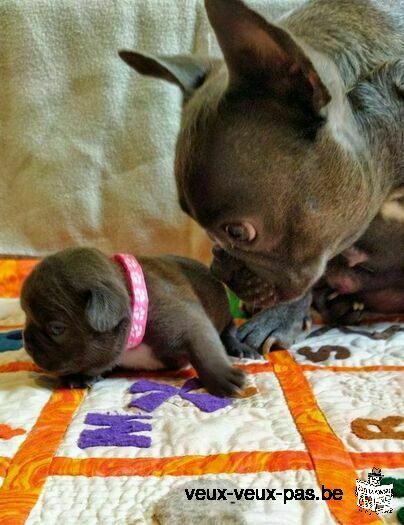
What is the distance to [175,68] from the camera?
63.7 inches

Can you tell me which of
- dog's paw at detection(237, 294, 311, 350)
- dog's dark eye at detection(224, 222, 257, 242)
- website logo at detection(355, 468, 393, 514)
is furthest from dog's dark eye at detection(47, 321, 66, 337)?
website logo at detection(355, 468, 393, 514)

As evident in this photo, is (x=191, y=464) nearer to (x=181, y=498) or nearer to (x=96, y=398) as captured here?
(x=181, y=498)

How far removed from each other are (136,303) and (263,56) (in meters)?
0.66

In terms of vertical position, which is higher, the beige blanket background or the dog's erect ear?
the dog's erect ear

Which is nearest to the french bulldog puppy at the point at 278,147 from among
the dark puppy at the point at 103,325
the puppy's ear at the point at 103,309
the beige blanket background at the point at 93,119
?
the dark puppy at the point at 103,325

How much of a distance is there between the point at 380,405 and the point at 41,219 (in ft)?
5.17

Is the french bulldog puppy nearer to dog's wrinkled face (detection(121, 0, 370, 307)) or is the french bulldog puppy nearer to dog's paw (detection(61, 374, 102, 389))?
dog's wrinkled face (detection(121, 0, 370, 307))

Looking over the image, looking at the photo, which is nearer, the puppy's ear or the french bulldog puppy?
the french bulldog puppy

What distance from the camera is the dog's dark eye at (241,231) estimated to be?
1426mm

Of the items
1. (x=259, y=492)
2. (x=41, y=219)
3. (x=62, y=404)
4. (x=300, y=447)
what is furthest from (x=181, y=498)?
(x=41, y=219)

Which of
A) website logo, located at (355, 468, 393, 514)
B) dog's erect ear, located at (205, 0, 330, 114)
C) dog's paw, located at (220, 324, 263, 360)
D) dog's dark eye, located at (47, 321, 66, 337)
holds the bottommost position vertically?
dog's paw, located at (220, 324, 263, 360)

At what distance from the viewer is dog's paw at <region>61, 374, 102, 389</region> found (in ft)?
5.38

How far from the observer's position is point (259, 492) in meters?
1.11

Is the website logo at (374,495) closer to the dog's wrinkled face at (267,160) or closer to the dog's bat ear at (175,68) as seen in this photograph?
the dog's wrinkled face at (267,160)
